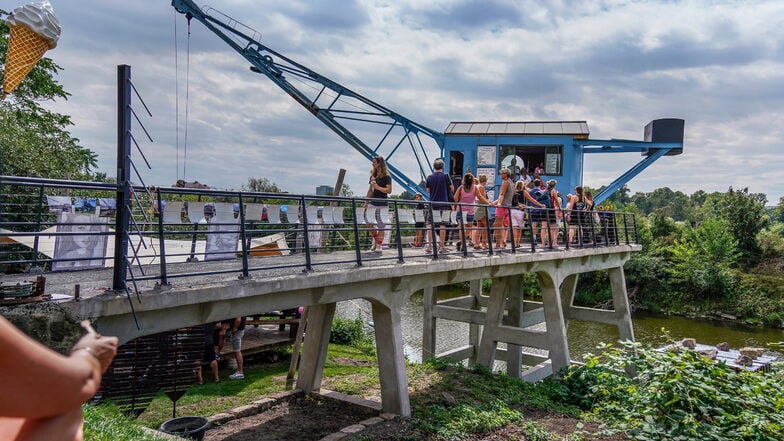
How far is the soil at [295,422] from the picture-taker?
315 inches

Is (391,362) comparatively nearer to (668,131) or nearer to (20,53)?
(20,53)

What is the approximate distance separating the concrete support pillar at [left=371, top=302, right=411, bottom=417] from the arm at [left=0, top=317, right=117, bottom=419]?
7.12 metres

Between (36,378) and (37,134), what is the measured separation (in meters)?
17.3

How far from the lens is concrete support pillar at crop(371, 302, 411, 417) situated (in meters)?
8.39

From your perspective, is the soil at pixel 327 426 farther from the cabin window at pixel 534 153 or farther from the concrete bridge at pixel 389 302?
the cabin window at pixel 534 153

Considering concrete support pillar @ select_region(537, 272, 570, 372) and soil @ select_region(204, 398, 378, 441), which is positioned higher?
concrete support pillar @ select_region(537, 272, 570, 372)

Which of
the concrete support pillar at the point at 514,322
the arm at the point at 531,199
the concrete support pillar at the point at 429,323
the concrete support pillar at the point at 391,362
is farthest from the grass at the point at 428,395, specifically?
the arm at the point at 531,199

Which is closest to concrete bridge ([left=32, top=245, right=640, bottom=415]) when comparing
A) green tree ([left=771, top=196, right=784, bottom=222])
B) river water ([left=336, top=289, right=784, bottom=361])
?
river water ([left=336, top=289, right=784, bottom=361])

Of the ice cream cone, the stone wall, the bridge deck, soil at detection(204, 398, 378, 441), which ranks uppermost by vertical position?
the ice cream cone

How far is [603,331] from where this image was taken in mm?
25984

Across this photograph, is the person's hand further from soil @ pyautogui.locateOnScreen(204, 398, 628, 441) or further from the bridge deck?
soil @ pyautogui.locateOnScreen(204, 398, 628, 441)

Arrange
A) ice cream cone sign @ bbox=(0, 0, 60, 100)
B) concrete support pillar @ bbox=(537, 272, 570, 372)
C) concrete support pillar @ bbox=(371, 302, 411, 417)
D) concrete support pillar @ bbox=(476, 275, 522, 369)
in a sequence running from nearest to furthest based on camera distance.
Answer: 1. ice cream cone sign @ bbox=(0, 0, 60, 100)
2. concrete support pillar @ bbox=(371, 302, 411, 417)
3. concrete support pillar @ bbox=(537, 272, 570, 372)
4. concrete support pillar @ bbox=(476, 275, 522, 369)

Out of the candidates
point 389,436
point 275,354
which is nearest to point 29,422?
point 389,436

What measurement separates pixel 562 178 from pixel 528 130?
1.80m
